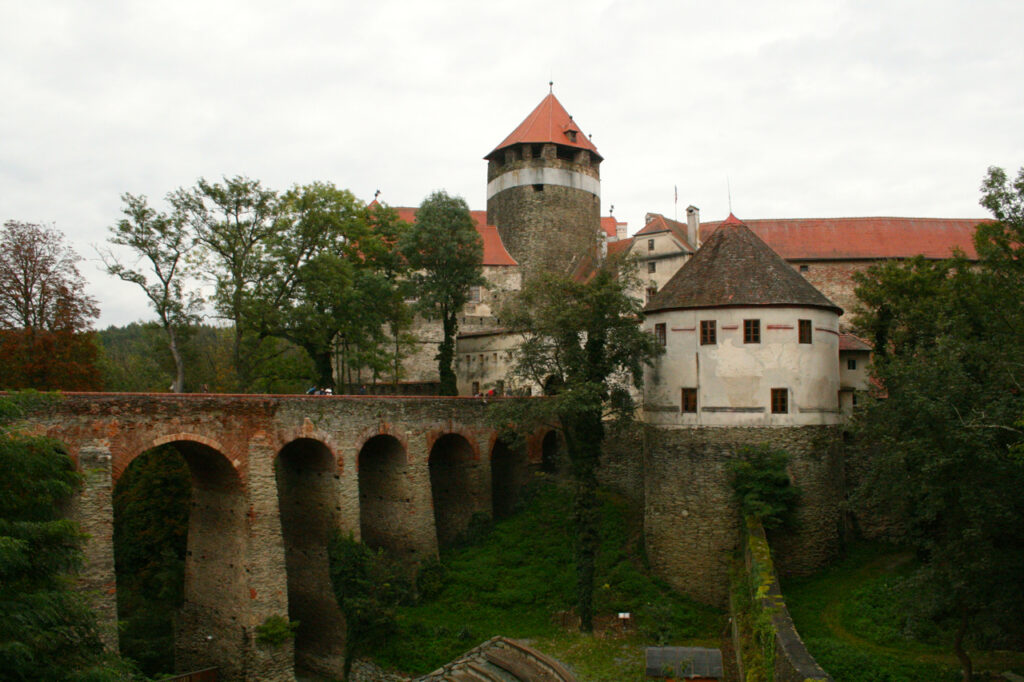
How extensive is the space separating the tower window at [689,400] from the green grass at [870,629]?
19.7ft

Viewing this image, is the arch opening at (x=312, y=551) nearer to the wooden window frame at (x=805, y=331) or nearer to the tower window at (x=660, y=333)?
the tower window at (x=660, y=333)

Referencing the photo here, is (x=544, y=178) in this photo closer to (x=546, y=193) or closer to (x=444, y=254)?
(x=546, y=193)

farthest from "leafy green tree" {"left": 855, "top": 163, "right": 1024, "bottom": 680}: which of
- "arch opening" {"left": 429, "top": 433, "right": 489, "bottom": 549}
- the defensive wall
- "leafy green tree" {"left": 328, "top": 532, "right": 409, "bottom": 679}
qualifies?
"arch opening" {"left": 429, "top": 433, "right": 489, "bottom": 549}

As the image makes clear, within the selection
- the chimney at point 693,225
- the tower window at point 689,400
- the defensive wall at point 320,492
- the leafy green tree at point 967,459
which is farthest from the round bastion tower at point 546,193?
the leafy green tree at point 967,459

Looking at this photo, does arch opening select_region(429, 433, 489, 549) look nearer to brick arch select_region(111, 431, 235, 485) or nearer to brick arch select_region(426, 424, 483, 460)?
brick arch select_region(426, 424, 483, 460)

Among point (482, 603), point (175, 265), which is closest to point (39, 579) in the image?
point (482, 603)

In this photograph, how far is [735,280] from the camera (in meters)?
23.4

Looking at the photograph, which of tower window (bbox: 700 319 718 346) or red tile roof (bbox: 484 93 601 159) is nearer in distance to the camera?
tower window (bbox: 700 319 718 346)

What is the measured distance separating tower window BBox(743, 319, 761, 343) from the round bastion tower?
67.5 feet

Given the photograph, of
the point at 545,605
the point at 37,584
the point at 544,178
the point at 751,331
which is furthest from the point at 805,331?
the point at 544,178

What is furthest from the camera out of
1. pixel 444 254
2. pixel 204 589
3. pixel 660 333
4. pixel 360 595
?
pixel 444 254

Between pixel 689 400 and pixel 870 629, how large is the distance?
819cm

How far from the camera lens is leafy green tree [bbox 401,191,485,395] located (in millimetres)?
32094

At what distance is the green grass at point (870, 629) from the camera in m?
16.1
